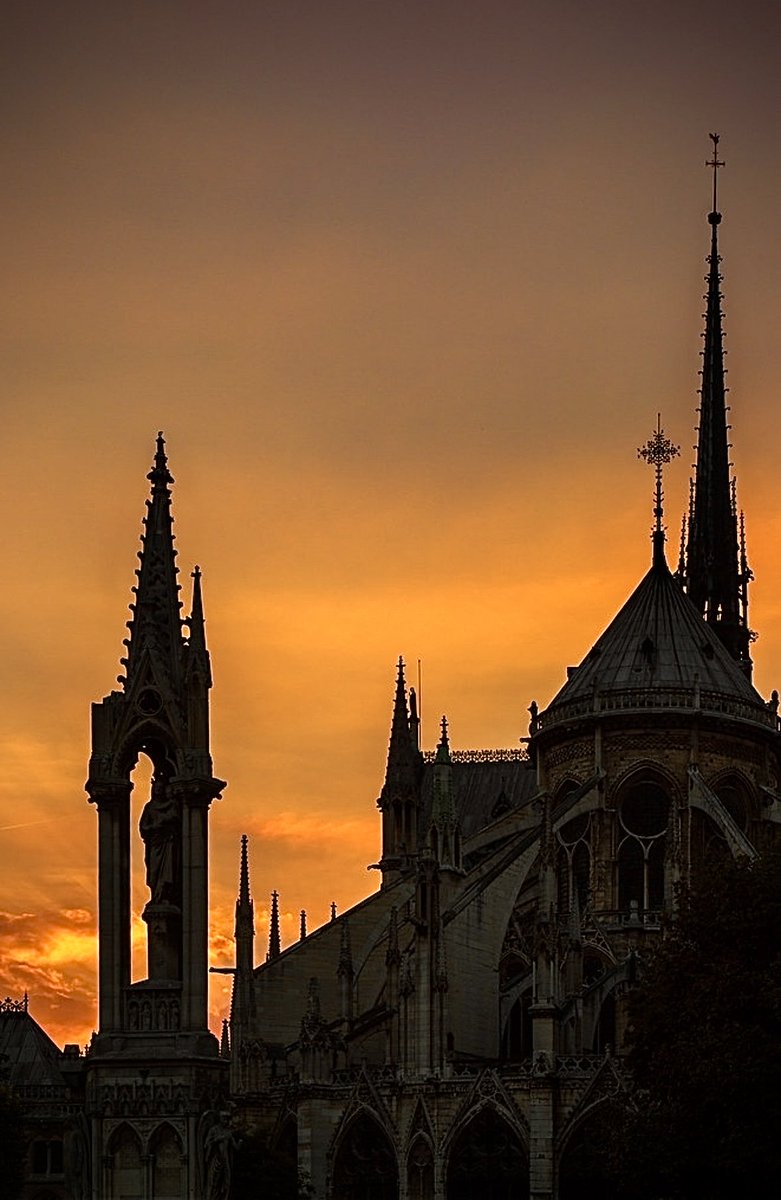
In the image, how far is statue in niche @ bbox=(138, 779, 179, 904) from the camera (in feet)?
96.6

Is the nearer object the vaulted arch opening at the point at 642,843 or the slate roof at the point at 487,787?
the vaulted arch opening at the point at 642,843

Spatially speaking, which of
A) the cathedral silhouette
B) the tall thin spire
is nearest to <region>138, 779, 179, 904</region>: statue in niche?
the cathedral silhouette

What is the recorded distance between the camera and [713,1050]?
54.5 m

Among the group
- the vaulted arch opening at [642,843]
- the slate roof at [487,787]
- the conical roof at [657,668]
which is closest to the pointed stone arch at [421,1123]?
the vaulted arch opening at [642,843]

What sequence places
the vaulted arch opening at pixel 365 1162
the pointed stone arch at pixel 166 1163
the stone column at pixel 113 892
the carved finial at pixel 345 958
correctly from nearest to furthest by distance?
the pointed stone arch at pixel 166 1163
the stone column at pixel 113 892
the vaulted arch opening at pixel 365 1162
the carved finial at pixel 345 958

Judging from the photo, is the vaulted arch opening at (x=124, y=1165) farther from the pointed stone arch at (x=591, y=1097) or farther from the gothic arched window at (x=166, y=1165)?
the pointed stone arch at (x=591, y=1097)

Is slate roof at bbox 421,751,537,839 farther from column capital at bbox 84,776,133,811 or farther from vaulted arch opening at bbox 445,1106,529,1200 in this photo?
column capital at bbox 84,776,133,811

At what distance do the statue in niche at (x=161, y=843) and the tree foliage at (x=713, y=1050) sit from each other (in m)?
25.4

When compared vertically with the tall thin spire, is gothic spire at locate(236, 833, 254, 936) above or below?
below

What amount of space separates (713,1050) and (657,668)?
154 feet

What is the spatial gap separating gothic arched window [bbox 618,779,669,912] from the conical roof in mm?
3290

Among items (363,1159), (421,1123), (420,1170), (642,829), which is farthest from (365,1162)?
A: (642,829)

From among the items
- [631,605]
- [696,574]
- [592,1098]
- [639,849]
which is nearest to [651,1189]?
[592,1098]

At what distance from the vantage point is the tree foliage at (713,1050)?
174ft
